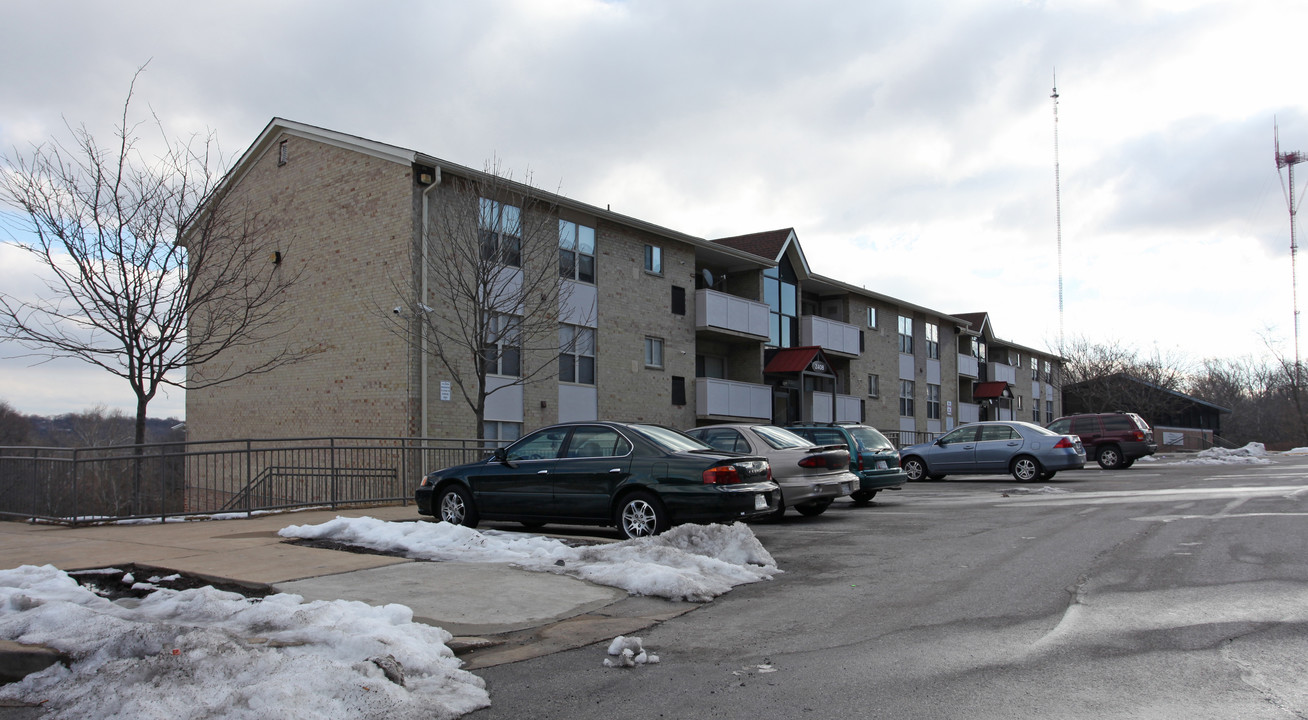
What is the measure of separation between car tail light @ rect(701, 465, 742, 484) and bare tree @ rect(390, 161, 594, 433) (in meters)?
9.03

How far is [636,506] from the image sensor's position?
10094 mm

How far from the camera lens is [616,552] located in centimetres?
850

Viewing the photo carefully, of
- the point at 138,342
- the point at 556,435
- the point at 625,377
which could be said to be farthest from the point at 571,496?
the point at 625,377

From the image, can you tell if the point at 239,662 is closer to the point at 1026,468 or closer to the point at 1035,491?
the point at 1035,491

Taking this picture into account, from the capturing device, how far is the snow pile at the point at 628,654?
5.25 metres

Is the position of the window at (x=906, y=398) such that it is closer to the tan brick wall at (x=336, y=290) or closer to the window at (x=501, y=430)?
the window at (x=501, y=430)

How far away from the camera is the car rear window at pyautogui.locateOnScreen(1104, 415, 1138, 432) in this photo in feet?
92.7

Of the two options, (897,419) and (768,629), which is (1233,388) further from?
(768,629)

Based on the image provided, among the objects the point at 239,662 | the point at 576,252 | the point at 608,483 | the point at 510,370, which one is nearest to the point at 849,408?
the point at 576,252

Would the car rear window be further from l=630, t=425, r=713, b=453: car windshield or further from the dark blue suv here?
l=630, t=425, r=713, b=453: car windshield

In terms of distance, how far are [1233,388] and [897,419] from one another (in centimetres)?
5809

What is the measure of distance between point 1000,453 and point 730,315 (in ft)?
31.6

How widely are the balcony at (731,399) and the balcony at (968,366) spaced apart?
67.3 ft

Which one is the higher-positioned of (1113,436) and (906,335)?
(906,335)
